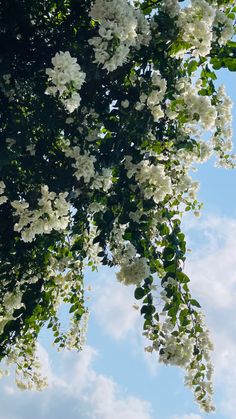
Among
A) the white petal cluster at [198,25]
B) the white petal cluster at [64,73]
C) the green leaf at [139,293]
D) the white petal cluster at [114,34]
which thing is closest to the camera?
the white petal cluster at [64,73]

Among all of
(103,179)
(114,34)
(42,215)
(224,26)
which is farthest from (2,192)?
(224,26)

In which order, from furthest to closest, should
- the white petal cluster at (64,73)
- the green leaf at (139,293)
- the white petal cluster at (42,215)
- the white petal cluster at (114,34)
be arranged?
the green leaf at (139,293) → the white petal cluster at (42,215) → the white petal cluster at (114,34) → the white petal cluster at (64,73)

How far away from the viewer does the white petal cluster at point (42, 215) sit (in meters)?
4.80

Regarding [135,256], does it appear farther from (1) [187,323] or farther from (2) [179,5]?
(2) [179,5]

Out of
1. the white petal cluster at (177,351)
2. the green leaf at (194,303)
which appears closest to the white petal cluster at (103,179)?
the green leaf at (194,303)

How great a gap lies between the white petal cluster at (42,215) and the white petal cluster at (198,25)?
1826mm

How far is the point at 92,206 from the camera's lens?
582cm

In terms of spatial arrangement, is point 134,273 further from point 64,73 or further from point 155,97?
point 64,73

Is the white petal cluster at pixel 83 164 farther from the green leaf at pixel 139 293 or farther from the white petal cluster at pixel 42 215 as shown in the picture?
the green leaf at pixel 139 293

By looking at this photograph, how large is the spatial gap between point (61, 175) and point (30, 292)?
1228 mm

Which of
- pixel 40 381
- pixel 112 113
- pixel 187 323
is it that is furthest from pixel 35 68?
pixel 40 381

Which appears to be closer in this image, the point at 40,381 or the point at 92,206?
the point at 92,206

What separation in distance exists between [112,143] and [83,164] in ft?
1.46

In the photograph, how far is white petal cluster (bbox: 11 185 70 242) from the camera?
480 centimetres
